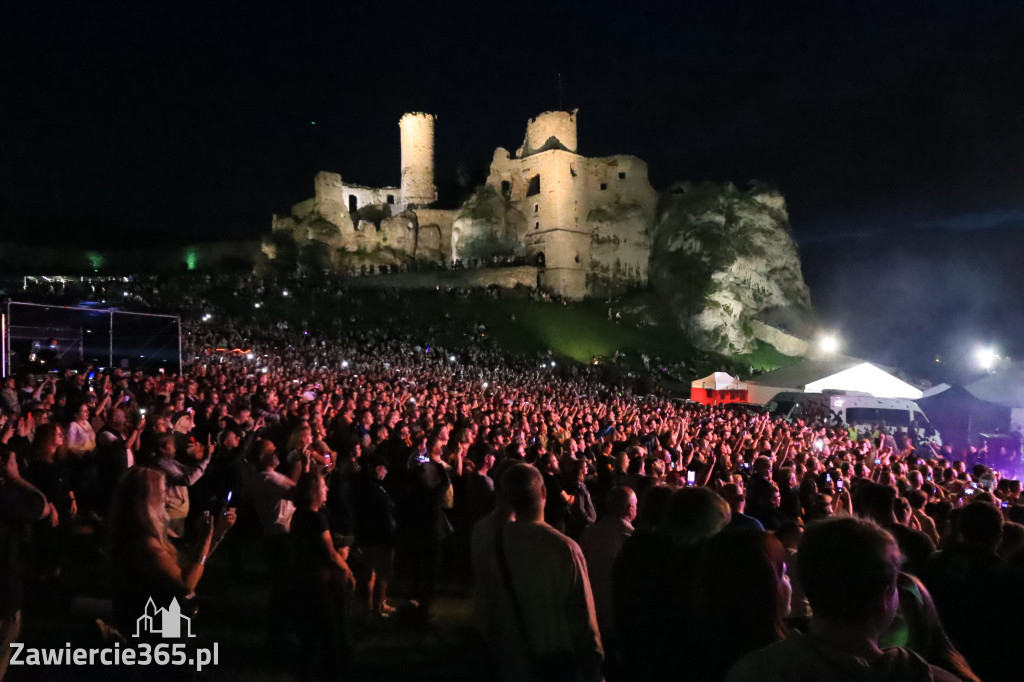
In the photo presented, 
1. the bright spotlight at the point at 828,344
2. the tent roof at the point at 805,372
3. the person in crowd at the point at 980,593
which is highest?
the bright spotlight at the point at 828,344

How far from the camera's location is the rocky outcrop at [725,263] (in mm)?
50906

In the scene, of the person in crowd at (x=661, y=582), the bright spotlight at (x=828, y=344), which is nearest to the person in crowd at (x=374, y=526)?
the person in crowd at (x=661, y=582)

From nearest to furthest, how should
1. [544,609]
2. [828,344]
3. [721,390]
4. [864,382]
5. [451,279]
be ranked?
[544,609], [864,382], [721,390], [451,279], [828,344]

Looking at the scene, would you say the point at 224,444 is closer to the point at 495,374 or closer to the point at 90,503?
the point at 90,503

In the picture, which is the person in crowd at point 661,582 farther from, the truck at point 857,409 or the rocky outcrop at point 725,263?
the rocky outcrop at point 725,263

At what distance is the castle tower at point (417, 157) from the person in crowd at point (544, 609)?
62400 millimetres

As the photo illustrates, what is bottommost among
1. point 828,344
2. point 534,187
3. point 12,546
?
point 12,546

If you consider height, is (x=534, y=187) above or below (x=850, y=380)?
above

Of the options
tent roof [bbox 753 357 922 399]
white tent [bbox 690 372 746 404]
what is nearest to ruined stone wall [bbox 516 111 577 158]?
white tent [bbox 690 372 746 404]

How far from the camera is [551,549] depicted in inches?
116

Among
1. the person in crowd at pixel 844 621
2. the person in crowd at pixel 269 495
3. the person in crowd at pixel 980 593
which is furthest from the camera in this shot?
the person in crowd at pixel 269 495

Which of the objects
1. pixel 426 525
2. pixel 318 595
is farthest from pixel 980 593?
pixel 426 525

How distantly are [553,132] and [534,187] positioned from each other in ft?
14.4

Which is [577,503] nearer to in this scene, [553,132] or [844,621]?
[844,621]
